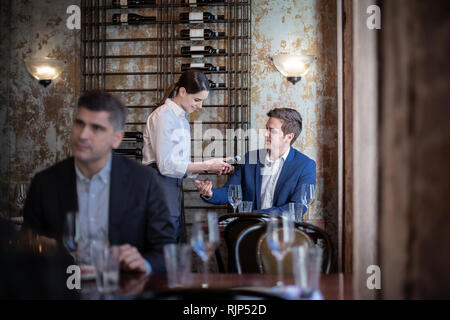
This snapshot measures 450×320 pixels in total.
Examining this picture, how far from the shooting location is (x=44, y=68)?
4.99 meters

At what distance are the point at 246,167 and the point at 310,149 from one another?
1.41 m

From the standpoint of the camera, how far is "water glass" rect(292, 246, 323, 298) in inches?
53.5

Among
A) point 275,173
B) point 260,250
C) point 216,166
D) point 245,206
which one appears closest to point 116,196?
point 260,250

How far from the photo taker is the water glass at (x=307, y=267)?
1.36 metres

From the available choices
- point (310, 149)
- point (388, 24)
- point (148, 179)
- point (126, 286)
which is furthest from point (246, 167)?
point (388, 24)

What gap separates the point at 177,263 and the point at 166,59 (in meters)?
4.12

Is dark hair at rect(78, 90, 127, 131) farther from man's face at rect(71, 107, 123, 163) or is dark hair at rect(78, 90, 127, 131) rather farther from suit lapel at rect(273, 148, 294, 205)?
suit lapel at rect(273, 148, 294, 205)

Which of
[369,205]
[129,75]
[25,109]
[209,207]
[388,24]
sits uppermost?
[129,75]

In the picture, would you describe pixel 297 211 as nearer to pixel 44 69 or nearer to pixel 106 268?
pixel 106 268

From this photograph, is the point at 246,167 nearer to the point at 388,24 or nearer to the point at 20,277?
the point at 20,277

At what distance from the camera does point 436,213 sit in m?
0.69

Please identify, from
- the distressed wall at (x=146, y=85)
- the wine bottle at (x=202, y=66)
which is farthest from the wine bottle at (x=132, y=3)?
the wine bottle at (x=202, y=66)

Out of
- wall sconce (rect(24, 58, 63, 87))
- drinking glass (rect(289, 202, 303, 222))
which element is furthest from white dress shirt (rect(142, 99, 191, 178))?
wall sconce (rect(24, 58, 63, 87))
